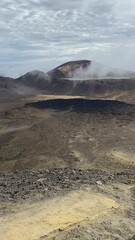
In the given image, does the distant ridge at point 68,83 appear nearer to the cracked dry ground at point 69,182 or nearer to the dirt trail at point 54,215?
the cracked dry ground at point 69,182

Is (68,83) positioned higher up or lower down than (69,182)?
higher up

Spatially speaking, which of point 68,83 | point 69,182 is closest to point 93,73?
point 68,83

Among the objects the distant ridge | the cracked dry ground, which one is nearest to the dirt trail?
the cracked dry ground

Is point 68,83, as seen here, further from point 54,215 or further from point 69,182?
point 54,215

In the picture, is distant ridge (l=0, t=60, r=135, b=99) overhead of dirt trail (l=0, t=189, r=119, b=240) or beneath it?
overhead

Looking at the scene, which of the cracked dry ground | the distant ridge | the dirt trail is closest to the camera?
the dirt trail

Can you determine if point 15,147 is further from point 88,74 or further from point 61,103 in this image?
point 88,74

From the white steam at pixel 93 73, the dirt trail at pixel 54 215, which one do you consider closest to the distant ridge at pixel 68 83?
the white steam at pixel 93 73

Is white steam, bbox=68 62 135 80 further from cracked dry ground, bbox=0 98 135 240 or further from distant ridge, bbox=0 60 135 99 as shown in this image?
cracked dry ground, bbox=0 98 135 240
